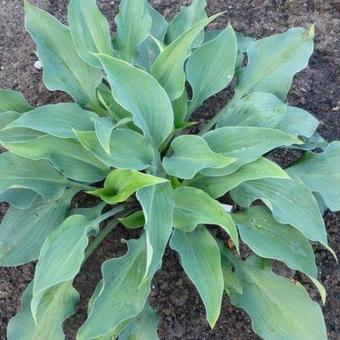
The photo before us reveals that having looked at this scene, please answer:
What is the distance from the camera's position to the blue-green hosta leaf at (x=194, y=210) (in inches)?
58.4

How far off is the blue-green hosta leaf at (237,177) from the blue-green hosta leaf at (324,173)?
0.61ft

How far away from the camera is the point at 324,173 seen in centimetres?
166

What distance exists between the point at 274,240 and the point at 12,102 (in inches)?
31.3

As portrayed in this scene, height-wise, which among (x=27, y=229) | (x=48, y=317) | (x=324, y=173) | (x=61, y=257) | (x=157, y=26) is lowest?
(x=48, y=317)

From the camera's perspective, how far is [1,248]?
169 cm

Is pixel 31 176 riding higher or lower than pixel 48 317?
higher

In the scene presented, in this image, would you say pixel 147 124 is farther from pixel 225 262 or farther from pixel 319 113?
pixel 319 113

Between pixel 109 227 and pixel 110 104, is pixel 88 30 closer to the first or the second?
pixel 110 104

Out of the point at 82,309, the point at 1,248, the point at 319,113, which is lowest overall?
the point at 82,309

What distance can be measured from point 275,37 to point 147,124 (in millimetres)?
483

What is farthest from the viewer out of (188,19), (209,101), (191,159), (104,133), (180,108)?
(209,101)

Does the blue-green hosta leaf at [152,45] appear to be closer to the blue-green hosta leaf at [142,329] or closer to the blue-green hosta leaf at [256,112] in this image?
the blue-green hosta leaf at [256,112]

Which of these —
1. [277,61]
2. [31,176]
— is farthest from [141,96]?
[277,61]

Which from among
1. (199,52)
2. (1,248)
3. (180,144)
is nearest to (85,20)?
(199,52)
